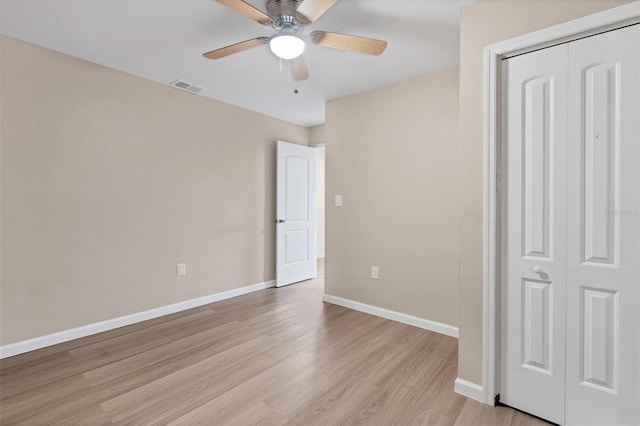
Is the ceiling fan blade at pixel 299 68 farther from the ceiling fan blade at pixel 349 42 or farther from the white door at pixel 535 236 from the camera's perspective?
the white door at pixel 535 236

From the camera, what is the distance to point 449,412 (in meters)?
1.75

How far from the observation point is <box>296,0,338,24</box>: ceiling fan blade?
1.69 meters

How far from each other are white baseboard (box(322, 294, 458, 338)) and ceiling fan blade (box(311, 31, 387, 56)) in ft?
7.79

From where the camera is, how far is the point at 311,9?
5.80 ft

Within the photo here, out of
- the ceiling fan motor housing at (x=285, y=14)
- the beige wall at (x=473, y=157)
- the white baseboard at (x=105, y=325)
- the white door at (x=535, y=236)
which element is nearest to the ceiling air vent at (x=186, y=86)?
the ceiling fan motor housing at (x=285, y=14)

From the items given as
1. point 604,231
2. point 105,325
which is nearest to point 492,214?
point 604,231

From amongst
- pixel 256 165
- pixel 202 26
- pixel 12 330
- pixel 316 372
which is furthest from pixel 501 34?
pixel 12 330

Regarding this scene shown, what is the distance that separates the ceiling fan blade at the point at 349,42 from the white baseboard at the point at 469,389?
7.04 ft

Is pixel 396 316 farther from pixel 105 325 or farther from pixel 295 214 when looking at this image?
pixel 105 325

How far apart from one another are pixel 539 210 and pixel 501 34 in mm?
1027

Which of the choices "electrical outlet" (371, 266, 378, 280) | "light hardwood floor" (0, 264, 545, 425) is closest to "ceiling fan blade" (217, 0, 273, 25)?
"light hardwood floor" (0, 264, 545, 425)

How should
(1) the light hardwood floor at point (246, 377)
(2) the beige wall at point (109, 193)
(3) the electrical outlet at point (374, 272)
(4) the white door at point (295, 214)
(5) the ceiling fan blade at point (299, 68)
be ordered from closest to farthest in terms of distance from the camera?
(1) the light hardwood floor at point (246, 377) < (5) the ceiling fan blade at point (299, 68) < (2) the beige wall at point (109, 193) < (3) the electrical outlet at point (374, 272) < (4) the white door at point (295, 214)

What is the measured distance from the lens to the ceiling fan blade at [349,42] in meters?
1.89

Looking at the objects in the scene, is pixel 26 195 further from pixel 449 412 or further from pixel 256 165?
pixel 449 412
